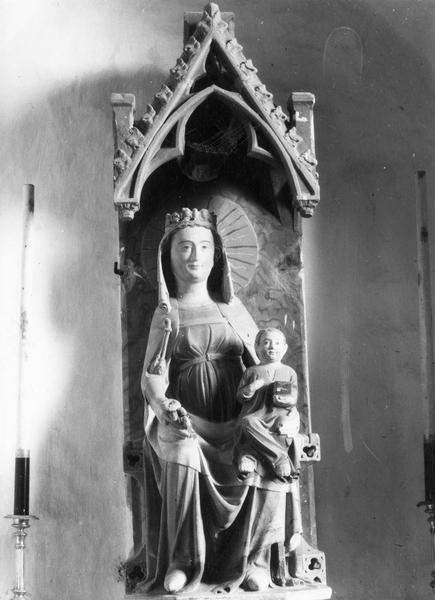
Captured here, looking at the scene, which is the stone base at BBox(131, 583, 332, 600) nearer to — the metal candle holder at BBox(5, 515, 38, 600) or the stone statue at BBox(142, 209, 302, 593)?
the stone statue at BBox(142, 209, 302, 593)

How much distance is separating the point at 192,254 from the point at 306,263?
3.32 ft

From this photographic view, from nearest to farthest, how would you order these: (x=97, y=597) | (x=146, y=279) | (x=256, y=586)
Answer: (x=256, y=586) < (x=146, y=279) < (x=97, y=597)

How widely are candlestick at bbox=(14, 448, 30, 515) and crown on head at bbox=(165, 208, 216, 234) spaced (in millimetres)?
882

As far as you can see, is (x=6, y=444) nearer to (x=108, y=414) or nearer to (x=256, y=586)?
(x=108, y=414)

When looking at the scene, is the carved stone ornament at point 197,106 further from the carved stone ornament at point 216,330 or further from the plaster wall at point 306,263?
the plaster wall at point 306,263

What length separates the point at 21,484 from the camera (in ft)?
16.3

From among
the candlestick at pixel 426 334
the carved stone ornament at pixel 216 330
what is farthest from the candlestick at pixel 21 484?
the candlestick at pixel 426 334

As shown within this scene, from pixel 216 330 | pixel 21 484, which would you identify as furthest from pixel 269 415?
pixel 21 484

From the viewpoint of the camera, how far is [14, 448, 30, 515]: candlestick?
494 centimetres

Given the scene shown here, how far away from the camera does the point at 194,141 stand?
17.0ft

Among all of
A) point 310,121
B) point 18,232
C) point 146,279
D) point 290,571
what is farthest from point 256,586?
point 18,232

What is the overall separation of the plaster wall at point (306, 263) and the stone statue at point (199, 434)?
2.98ft

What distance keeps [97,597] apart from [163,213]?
1.44 m

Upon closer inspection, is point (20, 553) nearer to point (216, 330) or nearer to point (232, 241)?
point (216, 330)
